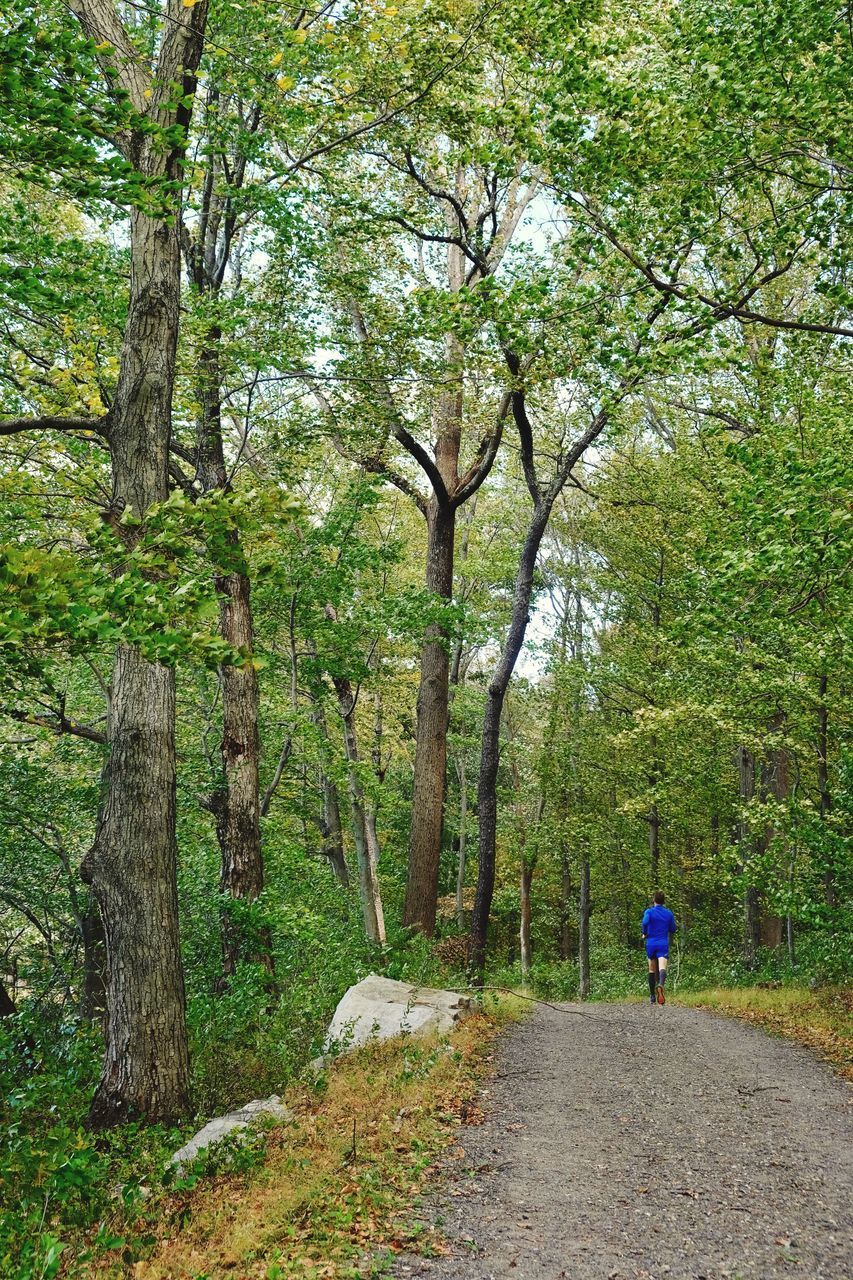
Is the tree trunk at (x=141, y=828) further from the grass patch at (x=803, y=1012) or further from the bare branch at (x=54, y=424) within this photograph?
the grass patch at (x=803, y=1012)

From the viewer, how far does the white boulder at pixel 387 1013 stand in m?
8.63

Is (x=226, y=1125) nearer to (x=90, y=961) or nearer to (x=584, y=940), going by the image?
(x=90, y=961)

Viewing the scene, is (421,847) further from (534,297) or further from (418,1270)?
(418,1270)

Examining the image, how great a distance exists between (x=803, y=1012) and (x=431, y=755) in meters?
6.82

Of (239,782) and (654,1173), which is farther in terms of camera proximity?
(239,782)

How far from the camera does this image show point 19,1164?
5047 mm

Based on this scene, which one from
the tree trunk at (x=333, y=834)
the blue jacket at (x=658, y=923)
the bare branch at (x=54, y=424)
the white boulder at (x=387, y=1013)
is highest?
the bare branch at (x=54, y=424)

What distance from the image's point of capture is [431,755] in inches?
554

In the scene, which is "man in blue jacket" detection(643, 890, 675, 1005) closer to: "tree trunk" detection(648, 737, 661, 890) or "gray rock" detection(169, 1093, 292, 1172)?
"tree trunk" detection(648, 737, 661, 890)

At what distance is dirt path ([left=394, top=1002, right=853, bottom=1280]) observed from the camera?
416 centimetres

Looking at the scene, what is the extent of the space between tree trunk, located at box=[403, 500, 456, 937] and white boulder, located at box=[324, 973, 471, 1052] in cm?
296

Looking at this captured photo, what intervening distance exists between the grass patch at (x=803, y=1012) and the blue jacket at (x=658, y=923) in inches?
61.2

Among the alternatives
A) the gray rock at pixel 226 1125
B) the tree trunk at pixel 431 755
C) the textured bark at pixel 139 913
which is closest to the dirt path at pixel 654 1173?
the gray rock at pixel 226 1125

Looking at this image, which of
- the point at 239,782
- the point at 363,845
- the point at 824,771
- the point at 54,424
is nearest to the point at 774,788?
the point at 824,771
